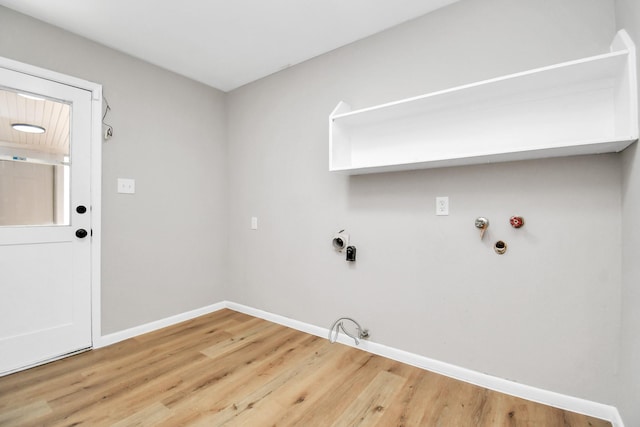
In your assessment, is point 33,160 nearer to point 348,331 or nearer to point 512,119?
point 348,331

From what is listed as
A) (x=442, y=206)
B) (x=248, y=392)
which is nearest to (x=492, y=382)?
(x=442, y=206)

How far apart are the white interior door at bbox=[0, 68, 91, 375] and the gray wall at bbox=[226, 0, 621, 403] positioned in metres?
1.49

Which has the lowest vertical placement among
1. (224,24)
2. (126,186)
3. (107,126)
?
(126,186)

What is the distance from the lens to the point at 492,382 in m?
1.77

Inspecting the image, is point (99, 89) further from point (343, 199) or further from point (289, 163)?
point (343, 199)

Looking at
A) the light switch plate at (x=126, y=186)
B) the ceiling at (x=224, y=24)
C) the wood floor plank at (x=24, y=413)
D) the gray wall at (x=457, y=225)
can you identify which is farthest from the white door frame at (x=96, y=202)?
the gray wall at (x=457, y=225)

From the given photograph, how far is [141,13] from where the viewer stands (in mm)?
2002

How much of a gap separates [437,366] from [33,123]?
3.30m

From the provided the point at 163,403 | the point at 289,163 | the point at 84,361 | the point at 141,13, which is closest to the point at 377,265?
the point at 289,163

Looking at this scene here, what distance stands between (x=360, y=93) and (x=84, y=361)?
2.87 meters

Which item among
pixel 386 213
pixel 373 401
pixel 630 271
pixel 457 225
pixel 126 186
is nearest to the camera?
pixel 630 271

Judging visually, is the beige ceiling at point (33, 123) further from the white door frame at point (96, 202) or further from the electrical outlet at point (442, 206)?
the electrical outlet at point (442, 206)

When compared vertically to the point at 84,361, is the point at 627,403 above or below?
above

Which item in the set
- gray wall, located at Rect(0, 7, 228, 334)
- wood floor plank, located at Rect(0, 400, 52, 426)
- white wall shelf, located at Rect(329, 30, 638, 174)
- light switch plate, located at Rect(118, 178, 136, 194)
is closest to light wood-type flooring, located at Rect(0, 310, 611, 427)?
wood floor plank, located at Rect(0, 400, 52, 426)
